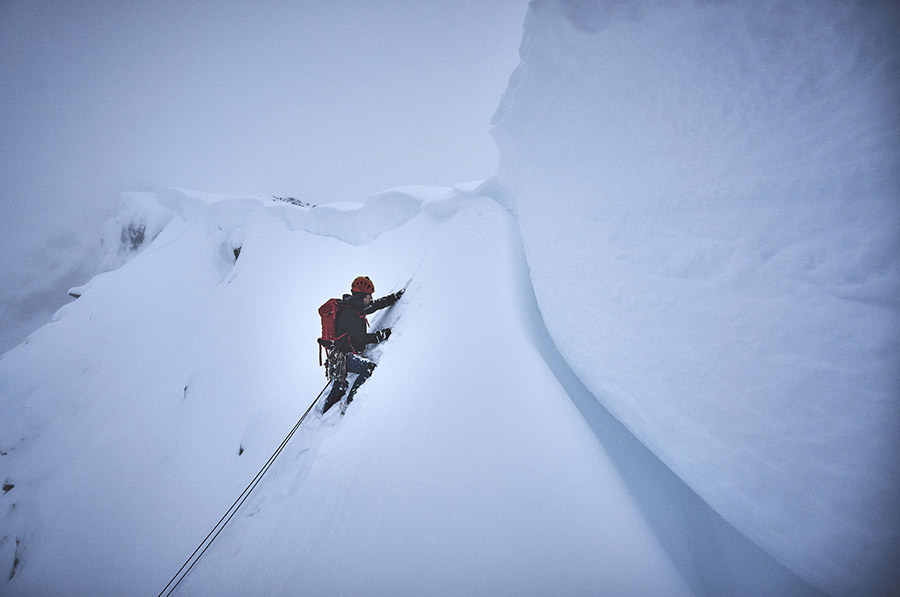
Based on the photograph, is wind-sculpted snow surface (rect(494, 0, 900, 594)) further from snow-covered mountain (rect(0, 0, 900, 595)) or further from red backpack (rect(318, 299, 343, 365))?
red backpack (rect(318, 299, 343, 365))

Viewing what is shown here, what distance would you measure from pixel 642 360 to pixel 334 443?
95.7 inches

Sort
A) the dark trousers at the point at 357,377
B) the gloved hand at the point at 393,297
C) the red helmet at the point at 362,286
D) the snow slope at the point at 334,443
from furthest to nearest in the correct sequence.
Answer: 1. the gloved hand at the point at 393,297
2. the red helmet at the point at 362,286
3. the dark trousers at the point at 357,377
4. the snow slope at the point at 334,443

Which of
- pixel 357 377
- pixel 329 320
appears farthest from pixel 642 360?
pixel 329 320

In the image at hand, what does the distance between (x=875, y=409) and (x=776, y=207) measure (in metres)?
0.71

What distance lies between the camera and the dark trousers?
2.97 meters

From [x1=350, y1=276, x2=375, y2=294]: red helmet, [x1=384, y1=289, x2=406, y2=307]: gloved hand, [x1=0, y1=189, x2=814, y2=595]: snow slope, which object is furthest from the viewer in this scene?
[x1=384, y1=289, x2=406, y2=307]: gloved hand

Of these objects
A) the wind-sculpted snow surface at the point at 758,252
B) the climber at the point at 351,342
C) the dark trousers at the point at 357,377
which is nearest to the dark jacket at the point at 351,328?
the climber at the point at 351,342

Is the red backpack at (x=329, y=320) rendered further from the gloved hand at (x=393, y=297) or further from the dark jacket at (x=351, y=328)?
the gloved hand at (x=393, y=297)

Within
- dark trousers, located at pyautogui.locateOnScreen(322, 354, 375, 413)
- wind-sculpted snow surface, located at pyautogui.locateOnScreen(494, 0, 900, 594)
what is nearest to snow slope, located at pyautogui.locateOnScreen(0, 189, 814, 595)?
dark trousers, located at pyautogui.locateOnScreen(322, 354, 375, 413)

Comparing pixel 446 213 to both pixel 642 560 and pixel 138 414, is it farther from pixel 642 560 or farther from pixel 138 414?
pixel 138 414

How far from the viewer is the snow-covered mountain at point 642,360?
865 mm

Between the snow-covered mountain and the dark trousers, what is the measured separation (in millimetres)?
220

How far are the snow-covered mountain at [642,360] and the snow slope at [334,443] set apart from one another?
0.07ft

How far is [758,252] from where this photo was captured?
40.9 inches
